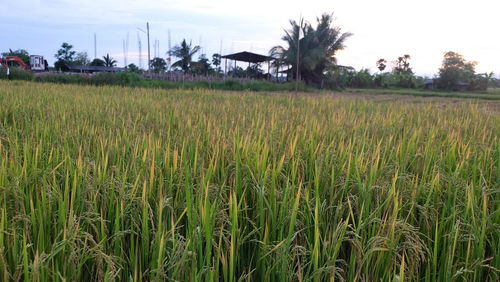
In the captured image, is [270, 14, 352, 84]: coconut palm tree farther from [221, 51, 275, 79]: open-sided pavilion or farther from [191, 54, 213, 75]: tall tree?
[191, 54, 213, 75]: tall tree

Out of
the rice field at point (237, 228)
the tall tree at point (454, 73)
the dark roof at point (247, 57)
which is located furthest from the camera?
the tall tree at point (454, 73)

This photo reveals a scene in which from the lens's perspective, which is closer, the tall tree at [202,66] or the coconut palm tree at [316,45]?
the coconut palm tree at [316,45]

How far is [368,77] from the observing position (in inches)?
1171

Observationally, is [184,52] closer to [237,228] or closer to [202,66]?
[202,66]

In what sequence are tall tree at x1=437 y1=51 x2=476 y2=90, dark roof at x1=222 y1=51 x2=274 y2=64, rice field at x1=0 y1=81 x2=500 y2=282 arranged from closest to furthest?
rice field at x1=0 y1=81 x2=500 y2=282
dark roof at x1=222 y1=51 x2=274 y2=64
tall tree at x1=437 y1=51 x2=476 y2=90

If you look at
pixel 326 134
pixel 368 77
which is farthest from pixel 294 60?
pixel 326 134

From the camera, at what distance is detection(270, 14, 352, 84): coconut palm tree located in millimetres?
22703

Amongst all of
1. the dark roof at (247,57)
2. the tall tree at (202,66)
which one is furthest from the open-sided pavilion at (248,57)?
the tall tree at (202,66)

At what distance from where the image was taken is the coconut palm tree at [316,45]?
22703mm

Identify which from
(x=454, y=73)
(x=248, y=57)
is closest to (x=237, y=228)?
(x=248, y=57)

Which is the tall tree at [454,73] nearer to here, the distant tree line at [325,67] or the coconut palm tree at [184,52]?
the distant tree line at [325,67]

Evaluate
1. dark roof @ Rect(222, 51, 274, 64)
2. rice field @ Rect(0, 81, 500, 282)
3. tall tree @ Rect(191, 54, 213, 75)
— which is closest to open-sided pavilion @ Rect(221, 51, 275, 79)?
dark roof @ Rect(222, 51, 274, 64)

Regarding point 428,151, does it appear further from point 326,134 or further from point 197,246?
point 197,246

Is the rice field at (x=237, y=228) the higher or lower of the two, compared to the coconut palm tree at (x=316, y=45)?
lower
